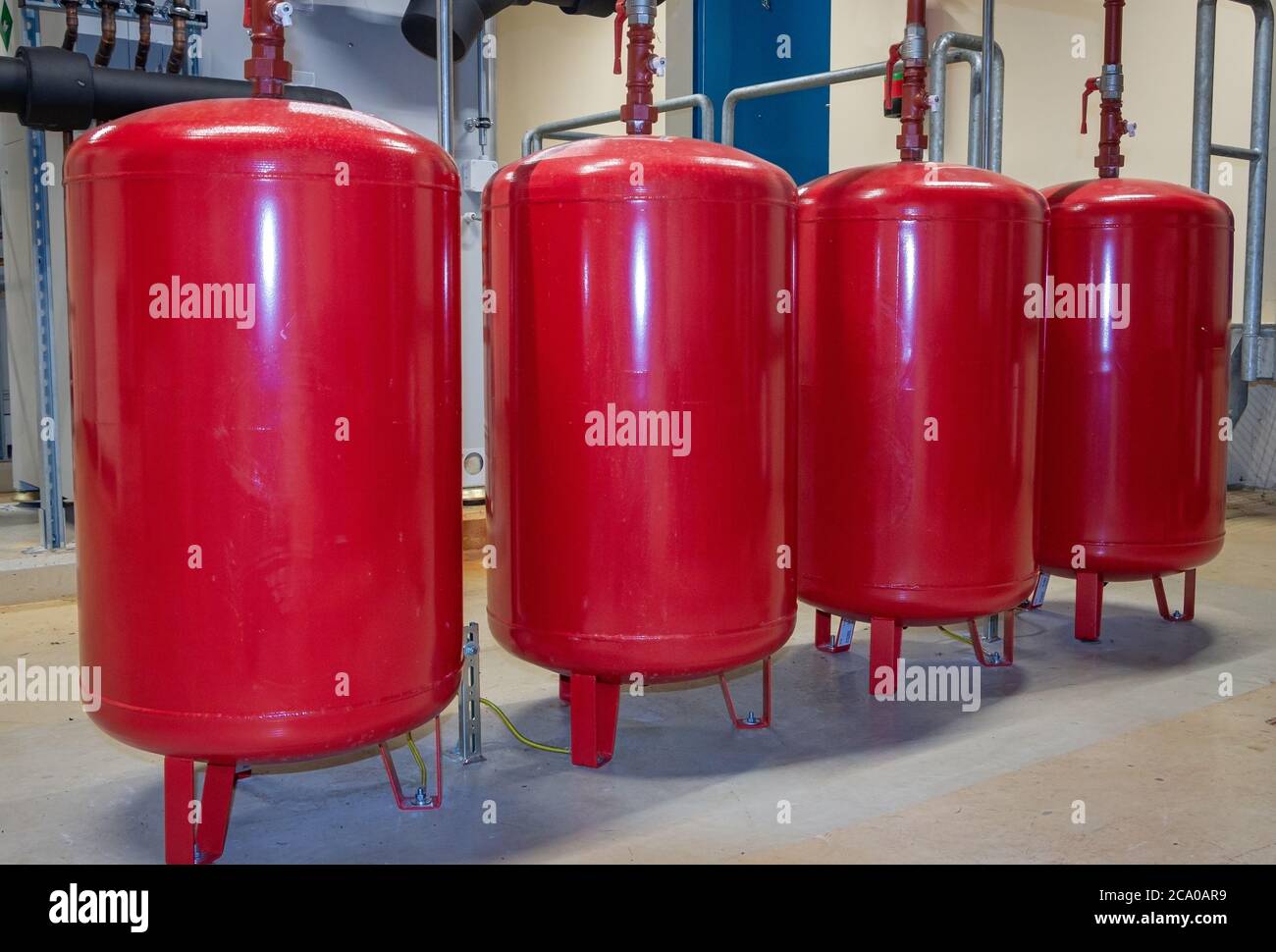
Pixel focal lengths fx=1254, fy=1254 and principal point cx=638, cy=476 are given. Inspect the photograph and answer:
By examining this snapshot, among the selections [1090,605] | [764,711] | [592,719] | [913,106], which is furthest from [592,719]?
[1090,605]

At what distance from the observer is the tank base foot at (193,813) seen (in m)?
2.13

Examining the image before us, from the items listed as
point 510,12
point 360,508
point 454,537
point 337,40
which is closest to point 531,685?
point 454,537

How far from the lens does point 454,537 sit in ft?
7.64

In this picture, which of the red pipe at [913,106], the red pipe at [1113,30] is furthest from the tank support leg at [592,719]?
Answer: the red pipe at [1113,30]

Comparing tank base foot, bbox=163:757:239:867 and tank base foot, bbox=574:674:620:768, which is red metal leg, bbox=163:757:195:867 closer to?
tank base foot, bbox=163:757:239:867

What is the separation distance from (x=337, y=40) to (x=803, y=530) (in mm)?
2918

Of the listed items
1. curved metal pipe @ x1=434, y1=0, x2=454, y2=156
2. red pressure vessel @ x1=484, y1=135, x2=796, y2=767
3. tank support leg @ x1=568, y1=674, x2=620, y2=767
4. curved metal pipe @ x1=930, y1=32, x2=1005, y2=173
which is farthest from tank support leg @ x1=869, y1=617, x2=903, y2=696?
curved metal pipe @ x1=434, y1=0, x2=454, y2=156

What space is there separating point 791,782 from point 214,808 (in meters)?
1.12

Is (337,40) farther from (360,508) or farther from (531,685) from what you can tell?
(360,508)

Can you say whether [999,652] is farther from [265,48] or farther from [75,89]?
[75,89]

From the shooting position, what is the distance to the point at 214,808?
2.17m

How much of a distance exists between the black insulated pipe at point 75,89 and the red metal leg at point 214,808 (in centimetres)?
223

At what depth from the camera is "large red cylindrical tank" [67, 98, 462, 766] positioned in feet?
6.48

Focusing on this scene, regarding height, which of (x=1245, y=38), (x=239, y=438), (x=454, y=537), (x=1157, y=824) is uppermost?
(x=1245, y=38)
